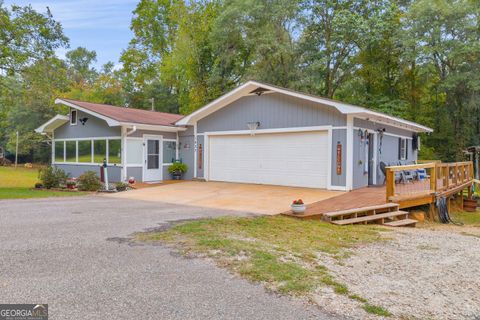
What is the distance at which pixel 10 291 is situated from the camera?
130 inches

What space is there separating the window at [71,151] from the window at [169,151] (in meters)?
4.33

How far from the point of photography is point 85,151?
16.0 meters

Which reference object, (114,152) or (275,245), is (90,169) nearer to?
(114,152)

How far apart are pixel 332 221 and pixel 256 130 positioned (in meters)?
6.66

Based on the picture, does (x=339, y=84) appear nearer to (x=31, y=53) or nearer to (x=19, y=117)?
(x=31, y=53)

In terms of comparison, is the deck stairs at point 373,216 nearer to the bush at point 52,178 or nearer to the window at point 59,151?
the bush at point 52,178

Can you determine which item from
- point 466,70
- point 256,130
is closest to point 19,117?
point 256,130

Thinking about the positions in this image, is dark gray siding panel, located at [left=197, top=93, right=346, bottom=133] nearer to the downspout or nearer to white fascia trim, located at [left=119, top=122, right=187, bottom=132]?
white fascia trim, located at [left=119, top=122, right=187, bottom=132]

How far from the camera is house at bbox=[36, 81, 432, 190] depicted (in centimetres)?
1181

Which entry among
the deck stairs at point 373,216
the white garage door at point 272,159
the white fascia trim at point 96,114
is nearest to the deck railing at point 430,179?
the deck stairs at point 373,216

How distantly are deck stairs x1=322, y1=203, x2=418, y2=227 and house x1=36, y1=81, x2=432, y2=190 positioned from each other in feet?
9.08

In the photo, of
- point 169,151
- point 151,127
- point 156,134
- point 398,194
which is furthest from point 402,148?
point 151,127

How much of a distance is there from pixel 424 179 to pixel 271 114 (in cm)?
680

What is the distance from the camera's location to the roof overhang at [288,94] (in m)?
11.0
